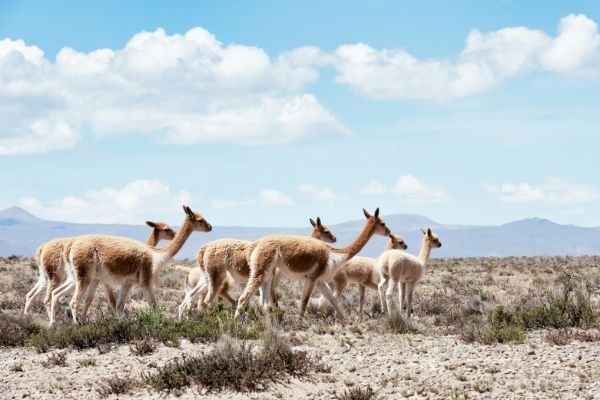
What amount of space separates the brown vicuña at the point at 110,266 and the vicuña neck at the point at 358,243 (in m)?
3.20

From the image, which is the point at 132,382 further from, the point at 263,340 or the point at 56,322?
the point at 56,322

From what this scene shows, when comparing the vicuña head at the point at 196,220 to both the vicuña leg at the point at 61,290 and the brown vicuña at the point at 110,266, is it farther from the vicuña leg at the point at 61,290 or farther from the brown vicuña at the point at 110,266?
the vicuña leg at the point at 61,290

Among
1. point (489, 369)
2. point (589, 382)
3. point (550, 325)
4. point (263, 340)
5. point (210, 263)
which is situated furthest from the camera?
point (210, 263)

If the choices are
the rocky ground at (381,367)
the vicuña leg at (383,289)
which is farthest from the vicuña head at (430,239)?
the rocky ground at (381,367)

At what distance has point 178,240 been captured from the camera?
1478 centimetres

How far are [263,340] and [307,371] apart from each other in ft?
4.01

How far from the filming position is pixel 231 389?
9.20 meters

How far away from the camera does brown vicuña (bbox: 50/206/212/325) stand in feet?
43.5

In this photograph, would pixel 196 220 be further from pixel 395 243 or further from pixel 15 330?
pixel 395 243

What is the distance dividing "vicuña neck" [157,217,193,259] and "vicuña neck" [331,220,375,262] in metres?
2.90

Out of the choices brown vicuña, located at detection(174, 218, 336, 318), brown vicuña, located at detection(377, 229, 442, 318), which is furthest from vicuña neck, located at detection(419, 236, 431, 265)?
brown vicuña, located at detection(174, 218, 336, 318)

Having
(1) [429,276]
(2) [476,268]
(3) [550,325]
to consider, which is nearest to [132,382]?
(3) [550,325]

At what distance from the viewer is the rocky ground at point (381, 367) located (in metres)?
8.83

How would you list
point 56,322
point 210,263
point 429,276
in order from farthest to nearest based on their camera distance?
point 429,276 → point 210,263 → point 56,322
